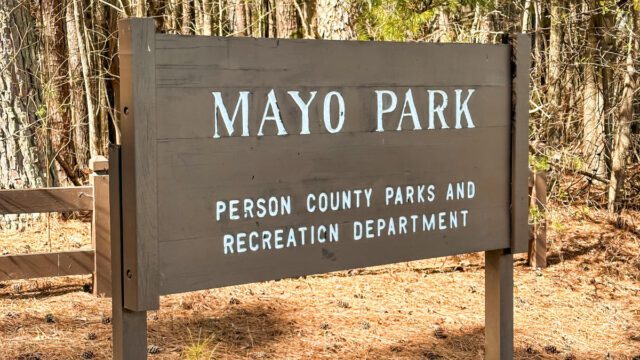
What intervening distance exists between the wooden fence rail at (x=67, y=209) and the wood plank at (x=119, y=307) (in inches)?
138

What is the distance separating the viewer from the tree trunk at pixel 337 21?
27.9ft

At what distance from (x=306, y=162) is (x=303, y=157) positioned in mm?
30

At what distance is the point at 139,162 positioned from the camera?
3375mm

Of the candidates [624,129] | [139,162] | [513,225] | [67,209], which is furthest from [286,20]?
[139,162]

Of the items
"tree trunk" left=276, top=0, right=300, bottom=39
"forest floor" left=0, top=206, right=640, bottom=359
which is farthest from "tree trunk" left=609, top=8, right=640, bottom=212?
"tree trunk" left=276, top=0, right=300, bottom=39

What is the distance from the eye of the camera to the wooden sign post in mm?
3443

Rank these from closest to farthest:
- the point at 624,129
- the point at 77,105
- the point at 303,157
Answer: the point at 303,157 → the point at 624,129 → the point at 77,105

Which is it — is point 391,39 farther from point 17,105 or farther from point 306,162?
point 17,105

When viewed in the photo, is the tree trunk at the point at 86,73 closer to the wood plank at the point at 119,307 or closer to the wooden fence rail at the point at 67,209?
the wooden fence rail at the point at 67,209

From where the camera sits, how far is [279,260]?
3.81 meters

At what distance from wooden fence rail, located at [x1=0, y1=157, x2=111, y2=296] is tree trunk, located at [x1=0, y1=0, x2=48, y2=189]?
259cm

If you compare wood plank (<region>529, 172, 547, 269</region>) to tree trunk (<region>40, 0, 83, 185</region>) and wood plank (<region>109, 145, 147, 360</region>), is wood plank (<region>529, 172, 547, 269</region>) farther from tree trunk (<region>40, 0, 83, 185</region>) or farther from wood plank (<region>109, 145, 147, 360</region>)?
tree trunk (<region>40, 0, 83, 185</region>)

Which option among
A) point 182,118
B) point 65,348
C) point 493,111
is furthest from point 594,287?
point 182,118

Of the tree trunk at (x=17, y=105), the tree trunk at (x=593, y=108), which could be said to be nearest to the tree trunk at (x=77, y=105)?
the tree trunk at (x=17, y=105)
